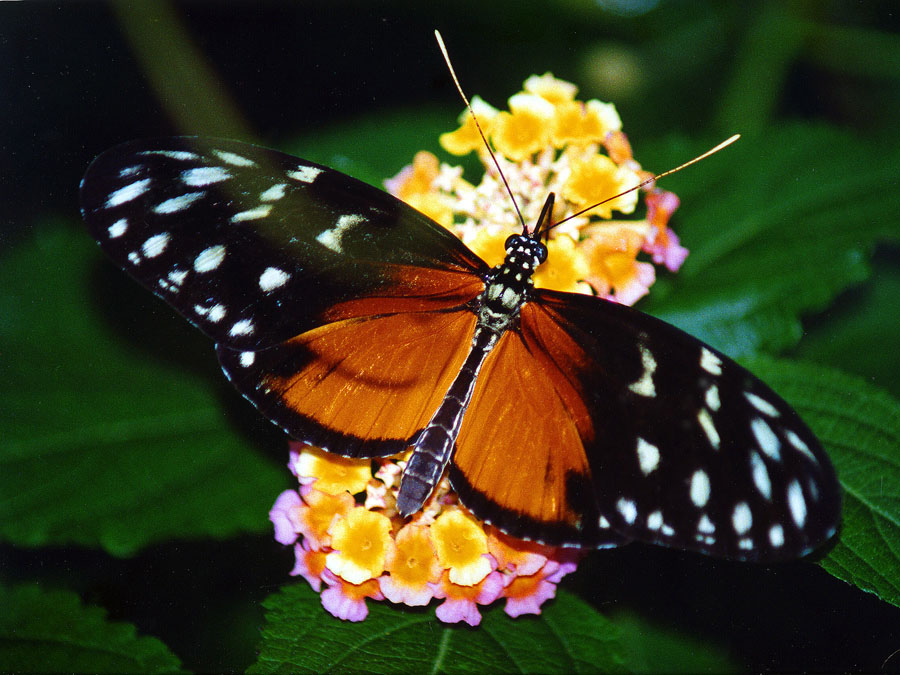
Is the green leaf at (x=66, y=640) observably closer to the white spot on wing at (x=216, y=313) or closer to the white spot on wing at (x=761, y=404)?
the white spot on wing at (x=216, y=313)

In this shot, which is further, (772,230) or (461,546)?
(772,230)

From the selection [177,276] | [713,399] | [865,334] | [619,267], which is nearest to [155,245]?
[177,276]

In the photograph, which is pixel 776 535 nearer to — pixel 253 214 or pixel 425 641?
pixel 425 641

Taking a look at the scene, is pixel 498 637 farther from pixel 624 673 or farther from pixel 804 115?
pixel 804 115

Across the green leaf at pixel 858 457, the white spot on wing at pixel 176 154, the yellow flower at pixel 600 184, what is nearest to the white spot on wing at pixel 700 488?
the green leaf at pixel 858 457

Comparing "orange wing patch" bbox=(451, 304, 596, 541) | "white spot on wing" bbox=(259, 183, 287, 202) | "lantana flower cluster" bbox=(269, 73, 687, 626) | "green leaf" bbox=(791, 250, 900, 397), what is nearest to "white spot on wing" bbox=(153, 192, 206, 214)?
"white spot on wing" bbox=(259, 183, 287, 202)

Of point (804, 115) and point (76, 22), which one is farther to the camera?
point (804, 115)

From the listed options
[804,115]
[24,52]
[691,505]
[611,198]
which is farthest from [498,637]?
[804,115]
